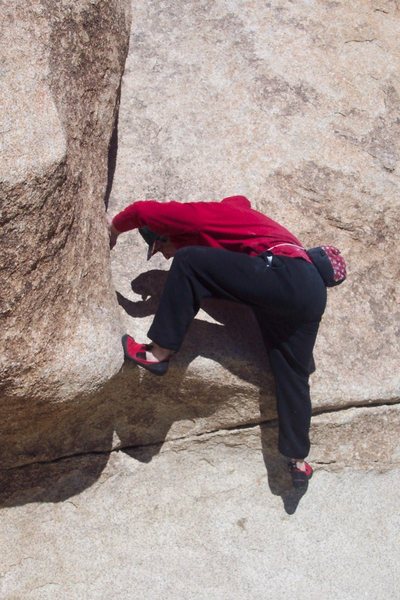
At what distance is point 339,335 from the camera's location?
120 inches

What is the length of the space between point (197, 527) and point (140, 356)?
73 cm

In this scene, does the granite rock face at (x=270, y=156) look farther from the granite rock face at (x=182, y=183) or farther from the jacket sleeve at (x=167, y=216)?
the jacket sleeve at (x=167, y=216)

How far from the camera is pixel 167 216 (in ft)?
8.61

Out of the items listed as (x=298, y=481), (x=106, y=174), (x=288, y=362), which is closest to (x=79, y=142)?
(x=106, y=174)

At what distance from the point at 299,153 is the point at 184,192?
1.67 feet

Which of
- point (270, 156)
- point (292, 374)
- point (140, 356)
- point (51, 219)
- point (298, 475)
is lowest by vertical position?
point (298, 475)

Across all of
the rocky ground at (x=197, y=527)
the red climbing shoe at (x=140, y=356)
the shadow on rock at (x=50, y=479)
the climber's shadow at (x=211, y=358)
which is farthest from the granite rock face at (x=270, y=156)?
the shadow on rock at (x=50, y=479)

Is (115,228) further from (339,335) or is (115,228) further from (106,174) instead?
(339,335)

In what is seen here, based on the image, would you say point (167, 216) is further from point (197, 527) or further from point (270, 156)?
point (197, 527)

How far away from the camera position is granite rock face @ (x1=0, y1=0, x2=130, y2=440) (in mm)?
2258

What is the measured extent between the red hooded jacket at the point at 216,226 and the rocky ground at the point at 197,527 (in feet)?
2.43

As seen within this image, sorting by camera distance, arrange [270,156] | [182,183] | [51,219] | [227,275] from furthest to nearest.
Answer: [270,156] < [182,183] < [227,275] < [51,219]

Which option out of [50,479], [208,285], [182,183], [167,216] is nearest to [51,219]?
[167,216]

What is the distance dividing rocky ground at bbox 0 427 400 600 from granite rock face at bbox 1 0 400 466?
0.12m
